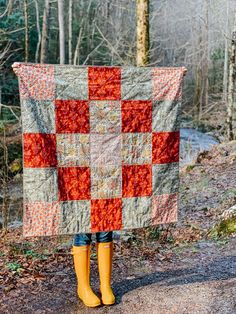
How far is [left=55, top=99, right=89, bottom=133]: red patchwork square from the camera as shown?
3023mm

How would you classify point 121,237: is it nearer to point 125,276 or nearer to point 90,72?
point 125,276

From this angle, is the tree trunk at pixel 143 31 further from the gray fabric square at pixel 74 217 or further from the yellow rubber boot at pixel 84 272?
the yellow rubber boot at pixel 84 272

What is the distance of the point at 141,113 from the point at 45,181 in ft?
2.80

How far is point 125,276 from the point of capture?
3.95 metres

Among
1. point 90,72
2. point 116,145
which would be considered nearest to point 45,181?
point 116,145

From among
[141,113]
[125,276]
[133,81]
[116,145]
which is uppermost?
[133,81]

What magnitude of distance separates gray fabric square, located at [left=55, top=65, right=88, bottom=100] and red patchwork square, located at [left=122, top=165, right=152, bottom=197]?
0.64 metres

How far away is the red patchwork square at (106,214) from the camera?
3180mm

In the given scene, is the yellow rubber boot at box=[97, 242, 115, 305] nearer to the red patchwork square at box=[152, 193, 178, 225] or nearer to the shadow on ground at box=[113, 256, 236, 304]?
the shadow on ground at box=[113, 256, 236, 304]

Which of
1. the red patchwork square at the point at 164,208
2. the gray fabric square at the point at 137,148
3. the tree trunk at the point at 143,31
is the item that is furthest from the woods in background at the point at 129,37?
the gray fabric square at the point at 137,148

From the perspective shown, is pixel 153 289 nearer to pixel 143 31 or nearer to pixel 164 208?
pixel 164 208

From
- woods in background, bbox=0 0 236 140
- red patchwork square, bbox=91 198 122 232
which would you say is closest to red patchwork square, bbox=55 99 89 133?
red patchwork square, bbox=91 198 122 232

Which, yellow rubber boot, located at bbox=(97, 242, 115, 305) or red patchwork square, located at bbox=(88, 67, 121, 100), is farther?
yellow rubber boot, located at bbox=(97, 242, 115, 305)

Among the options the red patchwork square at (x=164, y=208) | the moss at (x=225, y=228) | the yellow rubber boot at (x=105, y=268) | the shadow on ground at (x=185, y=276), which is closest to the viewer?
the yellow rubber boot at (x=105, y=268)
